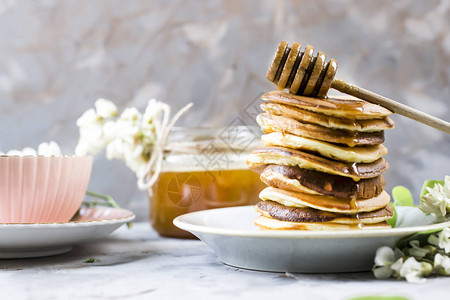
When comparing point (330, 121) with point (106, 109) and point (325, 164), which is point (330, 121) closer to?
point (325, 164)

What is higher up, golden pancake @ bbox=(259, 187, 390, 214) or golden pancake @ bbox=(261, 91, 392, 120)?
golden pancake @ bbox=(261, 91, 392, 120)

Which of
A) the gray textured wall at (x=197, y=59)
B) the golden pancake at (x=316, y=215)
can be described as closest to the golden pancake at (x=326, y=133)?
the golden pancake at (x=316, y=215)

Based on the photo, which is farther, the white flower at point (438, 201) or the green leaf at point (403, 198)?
the green leaf at point (403, 198)

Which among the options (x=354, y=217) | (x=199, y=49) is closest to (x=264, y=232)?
(x=354, y=217)

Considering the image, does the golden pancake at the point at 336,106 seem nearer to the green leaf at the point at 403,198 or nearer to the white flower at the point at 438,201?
the white flower at the point at 438,201

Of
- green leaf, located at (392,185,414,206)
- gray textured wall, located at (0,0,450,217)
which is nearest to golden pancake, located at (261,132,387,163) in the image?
green leaf, located at (392,185,414,206)

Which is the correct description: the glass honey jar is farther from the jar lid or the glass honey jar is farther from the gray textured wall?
the gray textured wall
